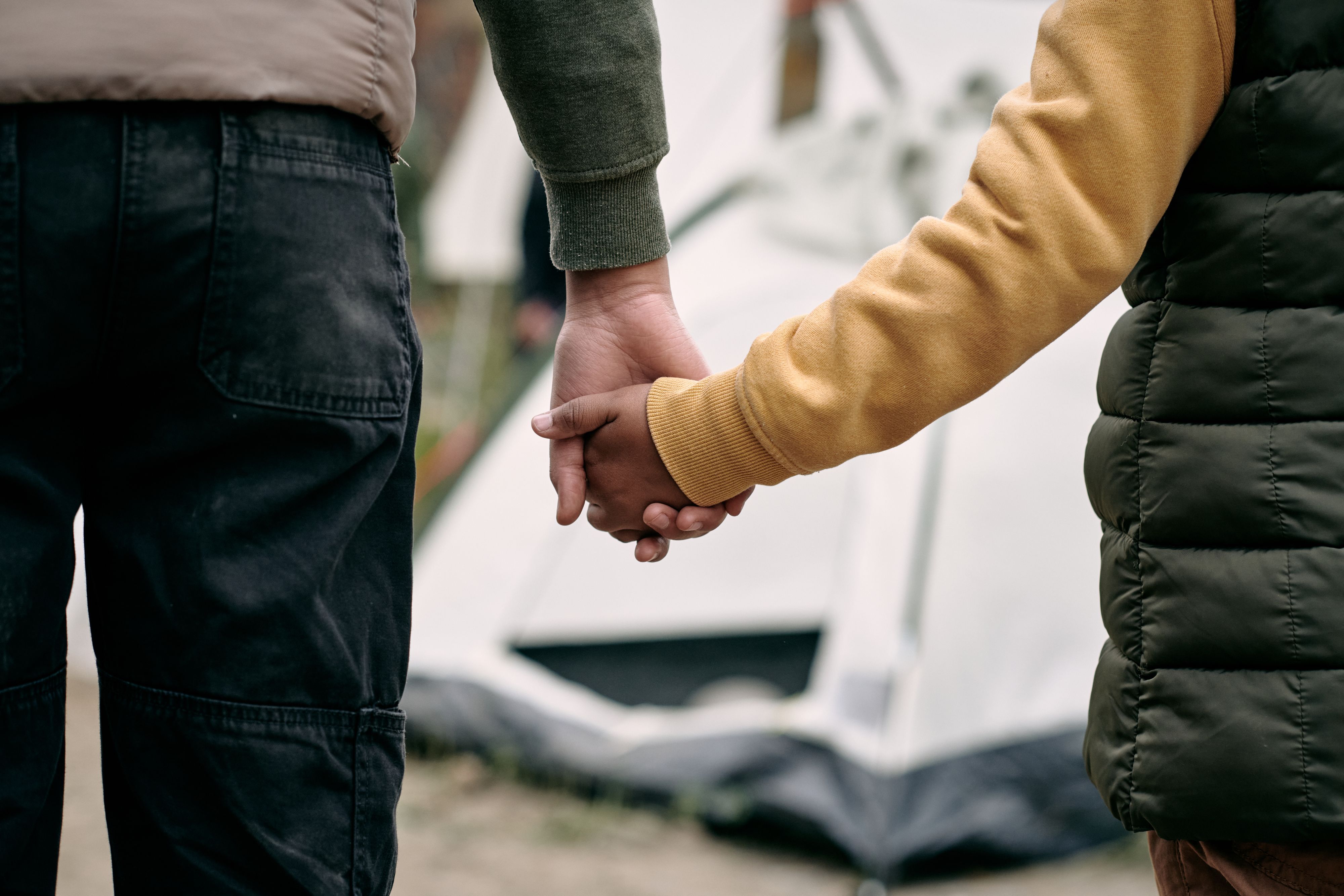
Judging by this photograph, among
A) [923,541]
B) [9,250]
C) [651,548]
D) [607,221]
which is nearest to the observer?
[9,250]

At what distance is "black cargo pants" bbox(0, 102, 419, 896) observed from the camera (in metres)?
0.57

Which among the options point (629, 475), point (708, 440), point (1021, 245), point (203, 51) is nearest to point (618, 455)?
point (629, 475)

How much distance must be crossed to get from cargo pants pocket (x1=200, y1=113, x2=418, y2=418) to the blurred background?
53.1 inches

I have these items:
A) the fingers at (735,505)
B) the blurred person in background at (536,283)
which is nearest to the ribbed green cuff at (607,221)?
the fingers at (735,505)

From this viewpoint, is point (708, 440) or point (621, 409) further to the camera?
point (621, 409)

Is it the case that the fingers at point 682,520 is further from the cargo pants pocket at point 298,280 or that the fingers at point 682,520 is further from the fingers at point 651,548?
the cargo pants pocket at point 298,280

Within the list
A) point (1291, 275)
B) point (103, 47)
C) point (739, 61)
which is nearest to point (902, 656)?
point (739, 61)

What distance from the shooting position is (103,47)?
1.84 ft

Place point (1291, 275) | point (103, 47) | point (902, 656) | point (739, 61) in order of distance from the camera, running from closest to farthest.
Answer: point (103, 47) < point (1291, 275) < point (902, 656) < point (739, 61)

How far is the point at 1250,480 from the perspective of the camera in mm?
693

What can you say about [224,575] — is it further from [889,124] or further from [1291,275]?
[889,124]

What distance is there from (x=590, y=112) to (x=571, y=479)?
0.33m

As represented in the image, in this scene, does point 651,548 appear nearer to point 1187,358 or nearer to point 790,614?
point 1187,358

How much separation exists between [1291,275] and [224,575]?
63cm
